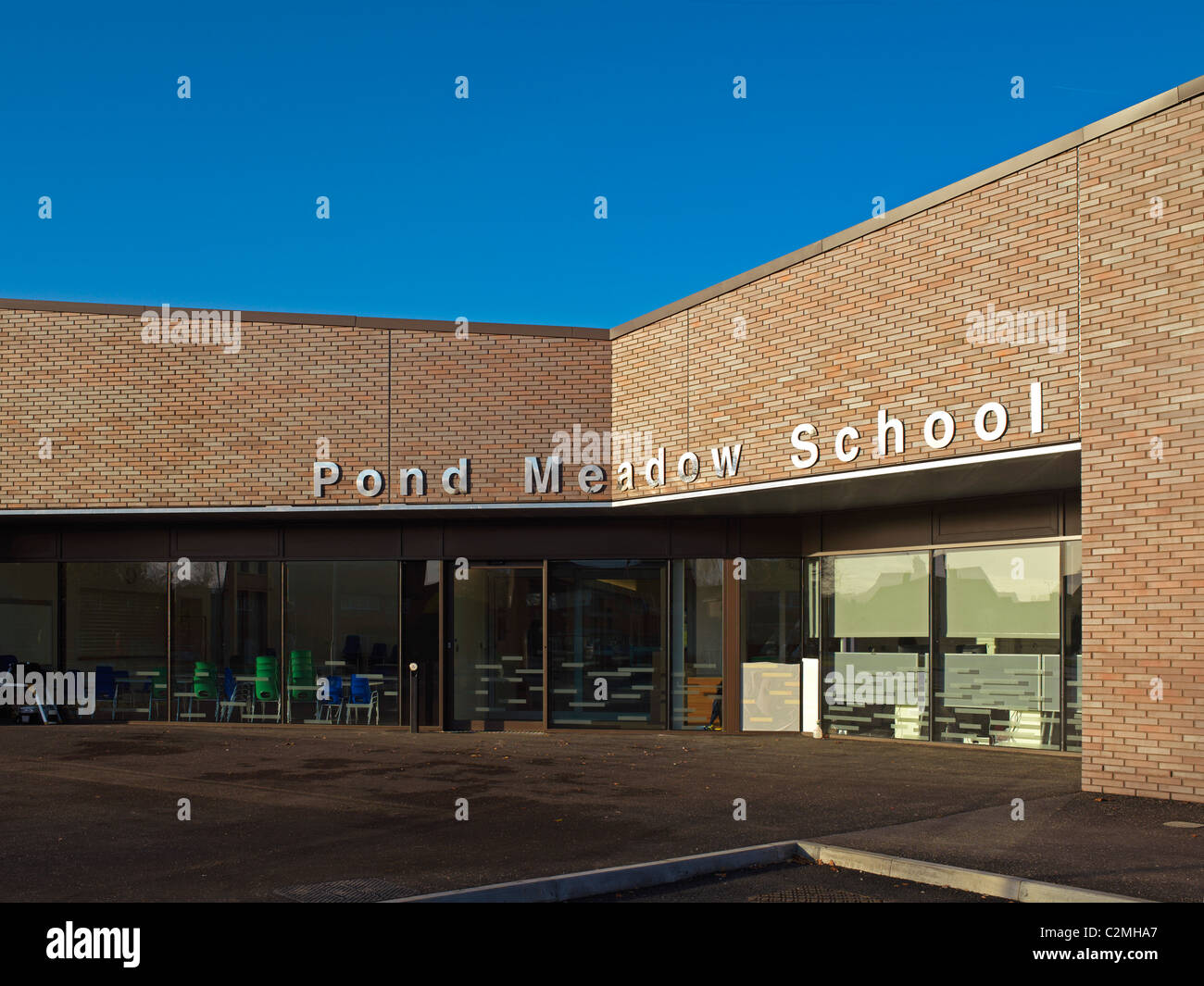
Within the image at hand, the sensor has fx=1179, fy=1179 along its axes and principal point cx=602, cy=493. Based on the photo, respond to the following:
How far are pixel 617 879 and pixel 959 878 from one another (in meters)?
2.20

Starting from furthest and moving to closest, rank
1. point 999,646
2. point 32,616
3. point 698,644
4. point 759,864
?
point 32,616, point 698,644, point 999,646, point 759,864

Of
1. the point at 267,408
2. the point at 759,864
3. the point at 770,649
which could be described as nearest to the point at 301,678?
the point at 267,408

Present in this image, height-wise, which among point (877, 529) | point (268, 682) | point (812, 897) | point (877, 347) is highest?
point (877, 347)

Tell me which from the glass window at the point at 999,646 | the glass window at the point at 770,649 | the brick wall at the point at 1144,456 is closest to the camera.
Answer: the brick wall at the point at 1144,456

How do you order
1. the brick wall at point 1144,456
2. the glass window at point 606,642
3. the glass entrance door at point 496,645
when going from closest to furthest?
the brick wall at point 1144,456 → the glass window at point 606,642 → the glass entrance door at point 496,645

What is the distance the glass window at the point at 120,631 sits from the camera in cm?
1984

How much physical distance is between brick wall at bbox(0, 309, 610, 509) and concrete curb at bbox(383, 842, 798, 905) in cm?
915

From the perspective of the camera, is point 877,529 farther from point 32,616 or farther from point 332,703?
point 32,616

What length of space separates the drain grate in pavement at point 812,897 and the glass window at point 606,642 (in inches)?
428

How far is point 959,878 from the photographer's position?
7578 mm

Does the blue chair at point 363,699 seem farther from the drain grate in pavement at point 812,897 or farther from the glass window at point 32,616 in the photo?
the drain grate in pavement at point 812,897

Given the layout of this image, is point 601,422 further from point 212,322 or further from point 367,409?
point 212,322

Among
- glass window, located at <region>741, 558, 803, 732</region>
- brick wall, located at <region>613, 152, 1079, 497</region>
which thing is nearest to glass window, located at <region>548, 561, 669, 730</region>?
glass window, located at <region>741, 558, 803, 732</region>

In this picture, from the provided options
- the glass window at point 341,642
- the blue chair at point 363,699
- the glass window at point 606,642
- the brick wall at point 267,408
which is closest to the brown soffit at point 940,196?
the brick wall at point 267,408
